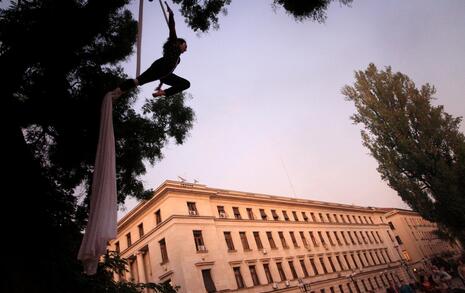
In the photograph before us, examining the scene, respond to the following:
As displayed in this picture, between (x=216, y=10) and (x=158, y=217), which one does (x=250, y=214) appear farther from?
(x=216, y=10)

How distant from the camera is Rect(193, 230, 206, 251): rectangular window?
2558 centimetres

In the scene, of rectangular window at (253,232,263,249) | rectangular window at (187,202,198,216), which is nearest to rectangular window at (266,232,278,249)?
rectangular window at (253,232,263,249)

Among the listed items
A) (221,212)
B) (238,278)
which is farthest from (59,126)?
(221,212)

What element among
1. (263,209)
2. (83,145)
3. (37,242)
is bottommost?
(37,242)

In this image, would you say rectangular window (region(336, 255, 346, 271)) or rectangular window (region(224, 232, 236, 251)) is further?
rectangular window (region(336, 255, 346, 271))

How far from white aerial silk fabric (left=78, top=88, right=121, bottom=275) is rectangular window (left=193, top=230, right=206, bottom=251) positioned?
23.1 m

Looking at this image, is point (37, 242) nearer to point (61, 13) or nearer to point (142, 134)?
point (61, 13)

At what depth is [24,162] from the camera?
2719 mm

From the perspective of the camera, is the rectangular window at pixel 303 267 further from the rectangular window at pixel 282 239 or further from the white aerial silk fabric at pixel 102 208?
the white aerial silk fabric at pixel 102 208

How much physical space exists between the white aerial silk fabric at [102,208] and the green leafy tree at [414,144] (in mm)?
23559

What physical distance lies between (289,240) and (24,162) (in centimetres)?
3520

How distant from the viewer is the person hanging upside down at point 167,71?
4.35 m

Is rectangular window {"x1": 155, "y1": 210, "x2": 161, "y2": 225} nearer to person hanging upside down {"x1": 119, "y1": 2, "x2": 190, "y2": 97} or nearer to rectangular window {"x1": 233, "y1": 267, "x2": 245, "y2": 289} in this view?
rectangular window {"x1": 233, "y1": 267, "x2": 245, "y2": 289}

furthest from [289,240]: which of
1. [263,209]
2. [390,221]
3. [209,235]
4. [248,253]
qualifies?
[390,221]
